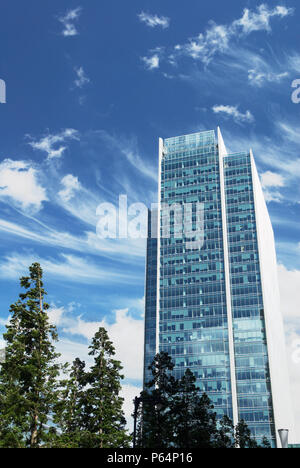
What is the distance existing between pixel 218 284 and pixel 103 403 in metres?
76.3

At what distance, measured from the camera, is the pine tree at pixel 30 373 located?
115ft

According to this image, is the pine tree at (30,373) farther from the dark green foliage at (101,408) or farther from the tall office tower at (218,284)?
the tall office tower at (218,284)

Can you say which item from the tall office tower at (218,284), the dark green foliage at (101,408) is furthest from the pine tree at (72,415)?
the tall office tower at (218,284)

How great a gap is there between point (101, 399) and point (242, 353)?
233 feet

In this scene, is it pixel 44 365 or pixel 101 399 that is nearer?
pixel 44 365

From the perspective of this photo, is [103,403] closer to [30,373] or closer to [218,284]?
[30,373]

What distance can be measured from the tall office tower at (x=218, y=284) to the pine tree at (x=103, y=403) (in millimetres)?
65791

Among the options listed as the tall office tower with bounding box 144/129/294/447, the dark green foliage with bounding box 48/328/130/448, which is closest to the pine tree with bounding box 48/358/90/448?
the dark green foliage with bounding box 48/328/130/448

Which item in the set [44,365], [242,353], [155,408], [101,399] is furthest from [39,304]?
[242,353]

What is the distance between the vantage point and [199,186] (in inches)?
5157

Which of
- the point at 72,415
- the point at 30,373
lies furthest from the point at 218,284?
the point at 30,373

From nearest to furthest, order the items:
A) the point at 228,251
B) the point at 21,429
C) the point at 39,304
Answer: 1. the point at 21,429
2. the point at 39,304
3. the point at 228,251
